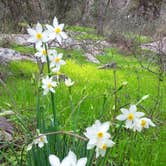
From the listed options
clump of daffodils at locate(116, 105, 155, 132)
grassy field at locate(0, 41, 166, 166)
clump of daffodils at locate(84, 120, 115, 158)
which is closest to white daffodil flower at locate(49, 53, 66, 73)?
grassy field at locate(0, 41, 166, 166)

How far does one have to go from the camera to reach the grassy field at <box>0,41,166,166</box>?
3008 mm

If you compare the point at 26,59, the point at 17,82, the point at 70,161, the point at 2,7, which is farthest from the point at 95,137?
the point at 26,59

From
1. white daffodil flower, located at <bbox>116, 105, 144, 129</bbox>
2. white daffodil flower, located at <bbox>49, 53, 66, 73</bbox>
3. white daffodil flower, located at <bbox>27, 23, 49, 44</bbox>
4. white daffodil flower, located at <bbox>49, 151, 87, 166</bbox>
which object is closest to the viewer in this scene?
white daffodil flower, located at <bbox>49, 151, 87, 166</bbox>

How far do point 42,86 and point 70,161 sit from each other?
1.03 m

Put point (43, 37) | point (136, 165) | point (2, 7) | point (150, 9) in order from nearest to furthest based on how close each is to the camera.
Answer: point (43, 37)
point (136, 165)
point (2, 7)
point (150, 9)

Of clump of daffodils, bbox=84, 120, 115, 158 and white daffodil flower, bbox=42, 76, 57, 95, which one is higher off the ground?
white daffodil flower, bbox=42, 76, 57, 95

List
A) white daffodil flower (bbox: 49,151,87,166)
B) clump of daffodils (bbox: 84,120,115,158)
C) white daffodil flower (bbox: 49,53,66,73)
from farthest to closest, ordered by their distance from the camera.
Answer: white daffodil flower (bbox: 49,53,66,73)
clump of daffodils (bbox: 84,120,115,158)
white daffodil flower (bbox: 49,151,87,166)

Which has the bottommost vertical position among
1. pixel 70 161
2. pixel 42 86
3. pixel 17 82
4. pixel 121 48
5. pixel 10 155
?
pixel 70 161

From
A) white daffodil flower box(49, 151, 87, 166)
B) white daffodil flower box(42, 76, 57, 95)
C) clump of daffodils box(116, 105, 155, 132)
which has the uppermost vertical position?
white daffodil flower box(42, 76, 57, 95)

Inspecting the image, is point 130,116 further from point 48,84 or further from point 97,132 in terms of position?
point 48,84

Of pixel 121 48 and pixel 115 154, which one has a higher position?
pixel 121 48

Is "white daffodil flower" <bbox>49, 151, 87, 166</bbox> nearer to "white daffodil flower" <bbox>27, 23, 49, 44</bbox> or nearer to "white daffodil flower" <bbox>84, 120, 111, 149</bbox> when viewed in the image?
"white daffodil flower" <bbox>84, 120, 111, 149</bbox>

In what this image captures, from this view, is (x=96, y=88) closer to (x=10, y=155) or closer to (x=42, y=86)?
(x=10, y=155)

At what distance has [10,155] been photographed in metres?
3.08
